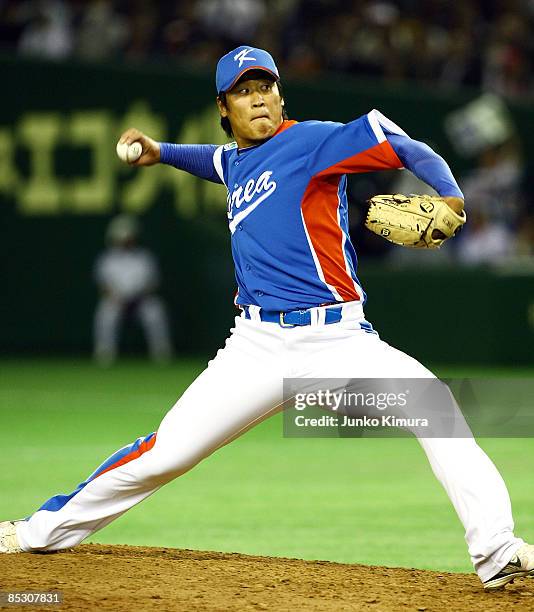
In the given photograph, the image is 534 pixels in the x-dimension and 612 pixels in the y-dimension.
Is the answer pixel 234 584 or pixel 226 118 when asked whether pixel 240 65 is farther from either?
pixel 234 584

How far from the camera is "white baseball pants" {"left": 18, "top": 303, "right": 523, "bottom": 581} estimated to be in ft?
16.1

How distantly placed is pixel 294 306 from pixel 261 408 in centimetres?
43

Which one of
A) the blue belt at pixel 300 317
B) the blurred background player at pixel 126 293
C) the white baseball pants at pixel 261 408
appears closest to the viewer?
the white baseball pants at pixel 261 408

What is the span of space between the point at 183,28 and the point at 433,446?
1470cm

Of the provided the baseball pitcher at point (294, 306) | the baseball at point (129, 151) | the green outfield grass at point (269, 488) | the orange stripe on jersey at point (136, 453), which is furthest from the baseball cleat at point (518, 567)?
the baseball at point (129, 151)

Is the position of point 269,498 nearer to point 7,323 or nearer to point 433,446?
point 433,446

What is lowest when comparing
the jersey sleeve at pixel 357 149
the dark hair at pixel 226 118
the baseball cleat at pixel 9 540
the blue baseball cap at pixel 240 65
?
the baseball cleat at pixel 9 540

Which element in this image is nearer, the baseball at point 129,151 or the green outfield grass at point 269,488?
the baseball at point 129,151

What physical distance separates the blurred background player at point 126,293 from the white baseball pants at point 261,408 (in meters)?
12.7

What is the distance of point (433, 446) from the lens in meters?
4.95

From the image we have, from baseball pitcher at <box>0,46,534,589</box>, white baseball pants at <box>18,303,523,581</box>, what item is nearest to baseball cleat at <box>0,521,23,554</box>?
baseball pitcher at <box>0,46,534,589</box>

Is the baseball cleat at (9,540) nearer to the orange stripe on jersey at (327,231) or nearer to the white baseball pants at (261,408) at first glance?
the white baseball pants at (261,408)

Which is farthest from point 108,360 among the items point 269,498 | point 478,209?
point 269,498

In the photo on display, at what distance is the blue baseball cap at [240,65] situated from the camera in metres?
5.35
